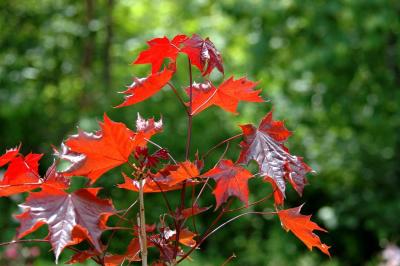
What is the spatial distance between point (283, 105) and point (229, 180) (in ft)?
16.5

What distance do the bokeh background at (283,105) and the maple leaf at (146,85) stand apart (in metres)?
3.67

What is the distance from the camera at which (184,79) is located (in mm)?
6246

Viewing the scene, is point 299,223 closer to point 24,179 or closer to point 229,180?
point 229,180

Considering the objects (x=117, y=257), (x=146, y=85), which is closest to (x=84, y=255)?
(x=117, y=257)

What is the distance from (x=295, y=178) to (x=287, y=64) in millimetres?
5309

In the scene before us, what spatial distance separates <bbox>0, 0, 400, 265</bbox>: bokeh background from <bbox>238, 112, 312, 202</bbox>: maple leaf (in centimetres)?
367

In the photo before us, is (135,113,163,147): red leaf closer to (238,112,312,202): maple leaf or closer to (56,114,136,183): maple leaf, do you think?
(56,114,136,183): maple leaf

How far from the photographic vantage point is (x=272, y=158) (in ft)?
3.62

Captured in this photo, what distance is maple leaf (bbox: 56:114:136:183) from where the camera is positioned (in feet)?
3.47

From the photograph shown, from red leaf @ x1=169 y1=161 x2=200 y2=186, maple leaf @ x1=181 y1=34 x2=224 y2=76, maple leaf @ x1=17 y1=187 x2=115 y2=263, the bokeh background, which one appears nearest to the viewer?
maple leaf @ x1=17 y1=187 x2=115 y2=263

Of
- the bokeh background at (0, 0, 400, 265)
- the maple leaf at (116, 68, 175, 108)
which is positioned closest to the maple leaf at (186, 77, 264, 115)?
the maple leaf at (116, 68, 175, 108)

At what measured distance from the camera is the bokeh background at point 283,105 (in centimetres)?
540

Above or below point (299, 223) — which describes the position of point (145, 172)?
above

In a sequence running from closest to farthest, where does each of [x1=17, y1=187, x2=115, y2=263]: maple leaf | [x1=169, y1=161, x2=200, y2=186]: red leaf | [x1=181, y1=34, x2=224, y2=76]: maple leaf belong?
1. [x1=17, y1=187, x2=115, y2=263]: maple leaf
2. [x1=169, y1=161, x2=200, y2=186]: red leaf
3. [x1=181, y1=34, x2=224, y2=76]: maple leaf
